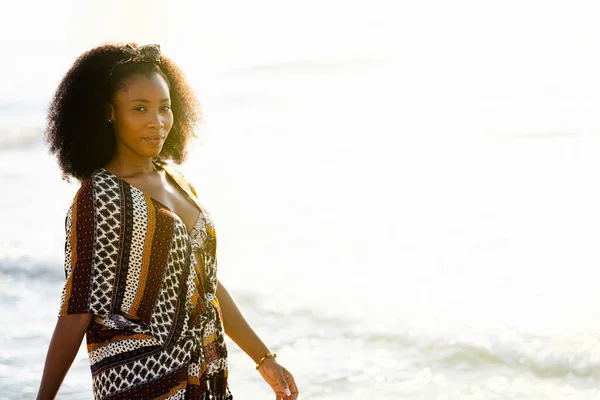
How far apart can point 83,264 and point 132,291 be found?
14 centimetres

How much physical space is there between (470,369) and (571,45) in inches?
383

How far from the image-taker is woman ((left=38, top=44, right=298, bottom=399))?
228cm

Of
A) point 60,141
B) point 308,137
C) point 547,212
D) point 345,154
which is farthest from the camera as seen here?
point 308,137

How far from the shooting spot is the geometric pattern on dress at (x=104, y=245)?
7.45 ft

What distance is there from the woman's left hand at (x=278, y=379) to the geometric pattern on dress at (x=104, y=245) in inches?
24.7

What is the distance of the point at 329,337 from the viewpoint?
19.4ft

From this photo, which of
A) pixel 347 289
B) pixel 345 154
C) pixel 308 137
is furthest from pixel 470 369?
pixel 308 137

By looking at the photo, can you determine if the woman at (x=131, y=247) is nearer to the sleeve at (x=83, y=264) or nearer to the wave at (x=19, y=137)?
the sleeve at (x=83, y=264)

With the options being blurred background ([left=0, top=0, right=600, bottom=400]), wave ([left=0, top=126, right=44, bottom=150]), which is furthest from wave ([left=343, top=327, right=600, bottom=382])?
wave ([left=0, top=126, right=44, bottom=150])

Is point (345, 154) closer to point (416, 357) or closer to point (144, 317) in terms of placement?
point (416, 357)

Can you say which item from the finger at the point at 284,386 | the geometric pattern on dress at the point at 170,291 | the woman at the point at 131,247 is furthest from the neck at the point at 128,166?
the finger at the point at 284,386

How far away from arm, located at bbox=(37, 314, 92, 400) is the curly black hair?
41cm

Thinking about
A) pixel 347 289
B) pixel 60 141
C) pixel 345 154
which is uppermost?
pixel 345 154

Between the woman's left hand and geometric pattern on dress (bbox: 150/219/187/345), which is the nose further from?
the woman's left hand
